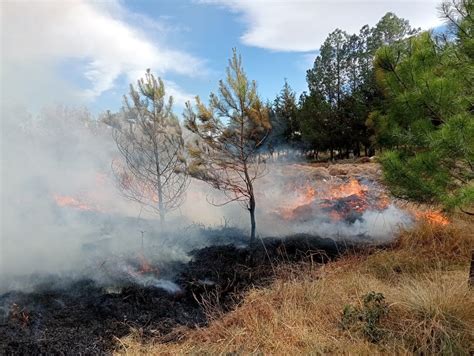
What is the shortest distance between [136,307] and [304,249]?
4316mm

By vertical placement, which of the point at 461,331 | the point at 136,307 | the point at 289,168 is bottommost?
the point at 136,307

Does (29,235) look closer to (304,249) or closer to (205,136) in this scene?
(205,136)

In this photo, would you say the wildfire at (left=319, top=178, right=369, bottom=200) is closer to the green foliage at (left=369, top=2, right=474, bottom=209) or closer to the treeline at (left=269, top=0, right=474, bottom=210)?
the treeline at (left=269, top=0, right=474, bottom=210)

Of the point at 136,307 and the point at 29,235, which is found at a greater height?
the point at 29,235

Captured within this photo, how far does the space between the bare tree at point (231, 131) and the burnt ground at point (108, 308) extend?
1.62 metres

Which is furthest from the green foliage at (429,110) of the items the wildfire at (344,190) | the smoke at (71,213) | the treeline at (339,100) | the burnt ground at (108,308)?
the treeline at (339,100)

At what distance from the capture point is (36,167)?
10.6 meters

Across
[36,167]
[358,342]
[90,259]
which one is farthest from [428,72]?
[36,167]

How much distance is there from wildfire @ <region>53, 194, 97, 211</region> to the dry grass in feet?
25.5

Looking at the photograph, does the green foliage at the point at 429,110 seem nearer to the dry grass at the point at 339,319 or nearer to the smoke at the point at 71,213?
the dry grass at the point at 339,319

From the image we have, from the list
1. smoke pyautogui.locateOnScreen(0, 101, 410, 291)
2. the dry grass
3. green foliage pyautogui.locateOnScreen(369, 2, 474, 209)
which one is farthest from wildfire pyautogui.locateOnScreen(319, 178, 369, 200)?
green foliage pyautogui.locateOnScreen(369, 2, 474, 209)

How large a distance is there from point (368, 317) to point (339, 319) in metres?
0.35

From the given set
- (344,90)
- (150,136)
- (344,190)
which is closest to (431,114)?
(150,136)

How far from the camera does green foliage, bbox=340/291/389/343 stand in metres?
3.76
